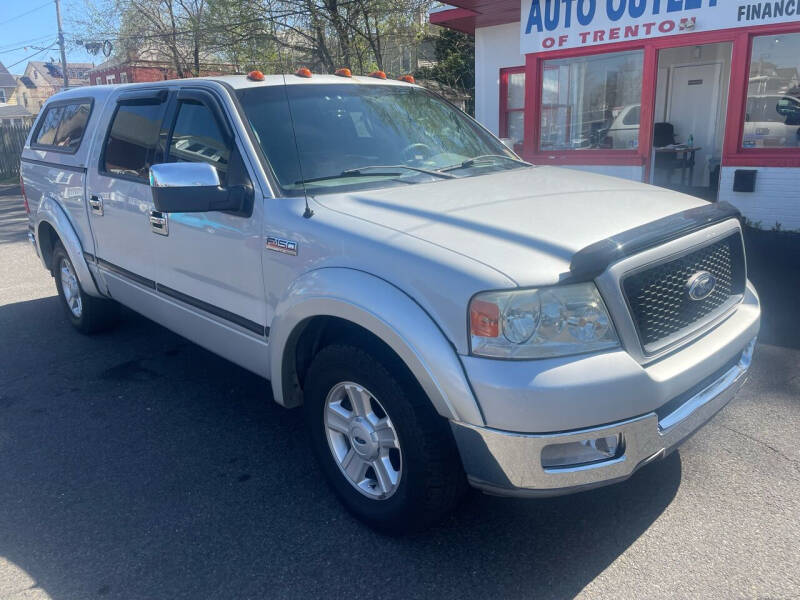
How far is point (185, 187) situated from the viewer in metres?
3.08

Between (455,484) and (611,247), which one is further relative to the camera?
(455,484)

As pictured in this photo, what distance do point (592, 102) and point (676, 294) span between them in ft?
27.4

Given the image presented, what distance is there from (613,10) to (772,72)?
7.39 ft

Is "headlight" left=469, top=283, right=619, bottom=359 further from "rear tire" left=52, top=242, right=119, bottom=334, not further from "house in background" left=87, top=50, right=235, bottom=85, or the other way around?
"house in background" left=87, top=50, right=235, bottom=85

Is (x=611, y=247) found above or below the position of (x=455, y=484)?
above

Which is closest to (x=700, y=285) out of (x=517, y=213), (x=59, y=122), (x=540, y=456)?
(x=517, y=213)

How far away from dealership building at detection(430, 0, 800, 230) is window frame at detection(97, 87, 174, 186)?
5.09 meters

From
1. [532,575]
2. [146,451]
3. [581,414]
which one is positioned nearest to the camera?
[581,414]

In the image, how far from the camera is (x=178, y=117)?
156 inches

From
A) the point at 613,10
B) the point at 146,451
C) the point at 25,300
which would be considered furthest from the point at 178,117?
the point at 613,10

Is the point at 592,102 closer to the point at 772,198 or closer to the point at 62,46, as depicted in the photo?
the point at 772,198

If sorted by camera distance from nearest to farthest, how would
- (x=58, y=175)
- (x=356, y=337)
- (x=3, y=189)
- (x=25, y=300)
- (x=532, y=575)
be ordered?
(x=532, y=575) < (x=356, y=337) < (x=58, y=175) < (x=25, y=300) < (x=3, y=189)

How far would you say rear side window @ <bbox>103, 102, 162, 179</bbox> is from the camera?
4.16m

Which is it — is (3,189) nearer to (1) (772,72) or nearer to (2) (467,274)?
(1) (772,72)
